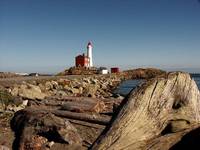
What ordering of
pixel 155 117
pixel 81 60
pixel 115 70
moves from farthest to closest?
pixel 115 70
pixel 81 60
pixel 155 117

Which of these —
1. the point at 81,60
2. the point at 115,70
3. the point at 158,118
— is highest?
the point at 81,60

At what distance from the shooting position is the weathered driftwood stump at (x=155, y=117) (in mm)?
2867

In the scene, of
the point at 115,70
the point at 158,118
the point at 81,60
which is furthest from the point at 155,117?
the point at 115,70

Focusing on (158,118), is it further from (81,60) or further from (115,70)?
(115,70)

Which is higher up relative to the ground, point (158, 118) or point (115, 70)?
point (158, 118)

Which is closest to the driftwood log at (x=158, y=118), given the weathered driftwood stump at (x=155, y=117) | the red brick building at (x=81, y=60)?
the weathered driftwood stump at (x=155, y=117)

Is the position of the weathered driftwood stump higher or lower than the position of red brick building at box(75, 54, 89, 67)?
lower

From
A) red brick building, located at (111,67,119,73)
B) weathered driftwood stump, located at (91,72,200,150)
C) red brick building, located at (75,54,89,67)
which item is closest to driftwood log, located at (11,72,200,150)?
weathered driftwood stump, located at (91,72,200,150)

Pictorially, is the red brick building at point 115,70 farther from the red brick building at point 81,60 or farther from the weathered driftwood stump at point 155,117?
the weathered driftwood stump at point 155,117

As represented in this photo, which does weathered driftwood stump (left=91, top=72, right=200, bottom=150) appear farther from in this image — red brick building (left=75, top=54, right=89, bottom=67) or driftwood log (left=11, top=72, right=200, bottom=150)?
red brick building (left=75, top=54, right=89, bottom=67)

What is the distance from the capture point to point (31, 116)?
11.2 m

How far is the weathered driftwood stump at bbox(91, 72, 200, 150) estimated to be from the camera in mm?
2867

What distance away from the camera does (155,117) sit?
2955mm

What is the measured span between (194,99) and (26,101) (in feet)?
45.7
